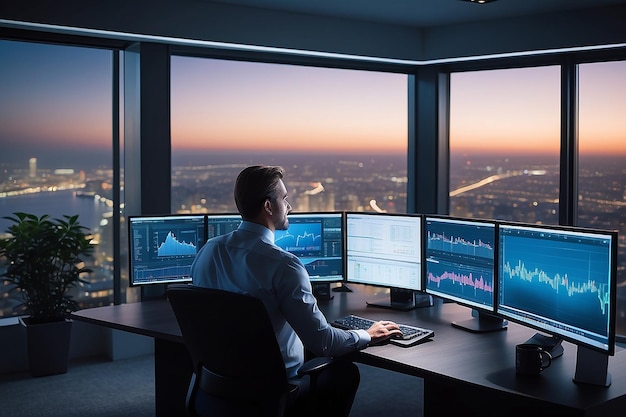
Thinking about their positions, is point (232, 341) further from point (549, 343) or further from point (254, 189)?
point (549, 343)

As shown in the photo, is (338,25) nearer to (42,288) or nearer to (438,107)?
(438,107)

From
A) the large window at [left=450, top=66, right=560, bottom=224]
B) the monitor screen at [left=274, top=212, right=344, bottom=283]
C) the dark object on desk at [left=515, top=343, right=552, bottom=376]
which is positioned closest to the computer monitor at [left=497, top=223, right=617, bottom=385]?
the dark object on desk at [left=515, top=343, right=552, bottom=376]

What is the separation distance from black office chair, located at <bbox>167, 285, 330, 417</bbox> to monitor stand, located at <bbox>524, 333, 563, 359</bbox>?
858mm

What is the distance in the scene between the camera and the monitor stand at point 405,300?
11.9ft

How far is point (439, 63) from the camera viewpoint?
5.86 metres

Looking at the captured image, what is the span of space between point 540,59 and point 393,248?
8.15 feet

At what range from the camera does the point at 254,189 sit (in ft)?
9.27

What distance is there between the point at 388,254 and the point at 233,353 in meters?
1.36

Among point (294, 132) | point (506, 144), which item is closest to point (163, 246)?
point (294, 132)

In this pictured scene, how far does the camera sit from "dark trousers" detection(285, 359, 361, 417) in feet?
8.91

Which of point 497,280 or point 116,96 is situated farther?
point 116,96

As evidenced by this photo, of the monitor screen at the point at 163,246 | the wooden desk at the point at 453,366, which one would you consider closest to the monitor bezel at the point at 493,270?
the wooden desk at the point at 453,366

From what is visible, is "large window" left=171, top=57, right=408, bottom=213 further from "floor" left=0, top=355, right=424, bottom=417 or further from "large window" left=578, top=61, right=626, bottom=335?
"large window" left=578, top=61, right=626, bottom=335

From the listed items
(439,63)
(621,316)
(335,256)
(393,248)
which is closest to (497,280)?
(393,248)
